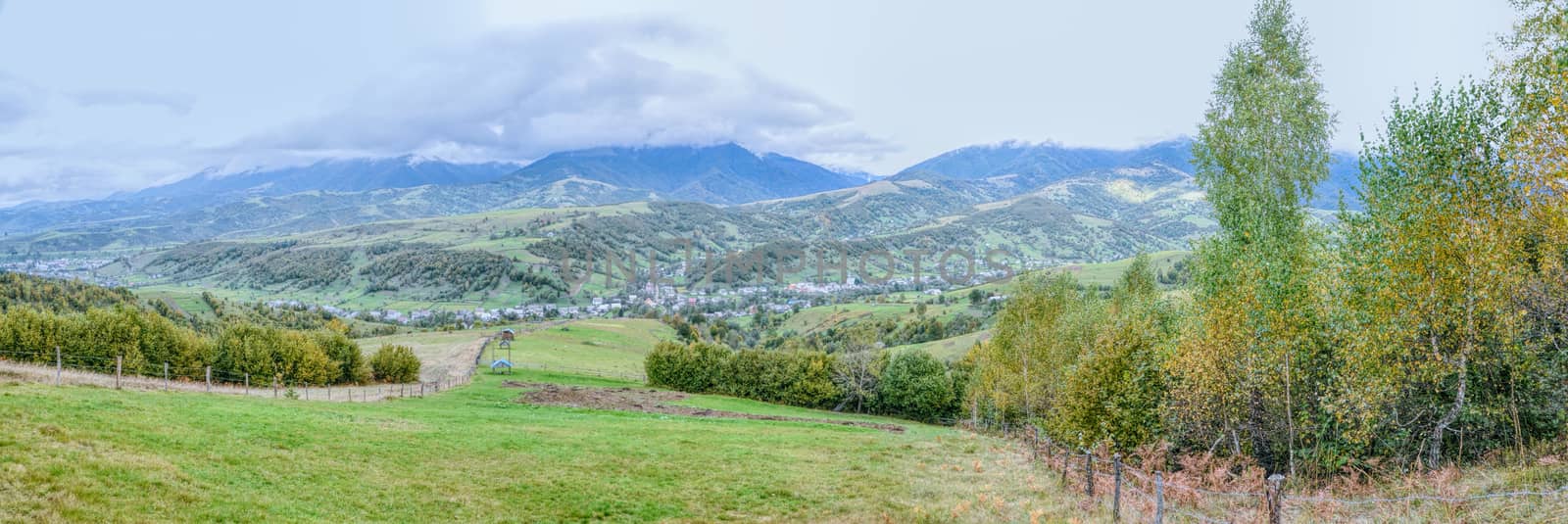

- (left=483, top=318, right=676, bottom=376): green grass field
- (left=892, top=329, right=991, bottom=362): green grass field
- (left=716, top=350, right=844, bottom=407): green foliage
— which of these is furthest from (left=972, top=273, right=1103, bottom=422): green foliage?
(left=892, top=329, right=991, bottom=362): green grass field

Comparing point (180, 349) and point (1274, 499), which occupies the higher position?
point (180, 349)

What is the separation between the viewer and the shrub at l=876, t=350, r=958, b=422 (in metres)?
75.9

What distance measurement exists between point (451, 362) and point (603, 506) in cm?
8257

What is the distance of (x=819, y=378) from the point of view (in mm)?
80375

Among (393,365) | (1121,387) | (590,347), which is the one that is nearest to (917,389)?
(1121,387)

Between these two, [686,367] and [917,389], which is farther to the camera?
[686,367]

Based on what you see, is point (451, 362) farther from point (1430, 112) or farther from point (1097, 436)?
point (1430, 112)

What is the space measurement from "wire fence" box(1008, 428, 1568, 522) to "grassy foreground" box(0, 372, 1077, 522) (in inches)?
55.6

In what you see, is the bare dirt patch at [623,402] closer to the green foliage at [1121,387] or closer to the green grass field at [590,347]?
the green grass field at [590,347]

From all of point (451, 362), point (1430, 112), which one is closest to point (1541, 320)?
point (1430, 112)

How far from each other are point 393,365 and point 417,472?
60080mm

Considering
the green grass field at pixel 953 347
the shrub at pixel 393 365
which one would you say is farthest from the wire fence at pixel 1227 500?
the green grass field at pixel 953 347

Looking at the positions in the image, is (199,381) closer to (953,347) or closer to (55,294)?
(55,294)

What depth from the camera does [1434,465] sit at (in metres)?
16.2
